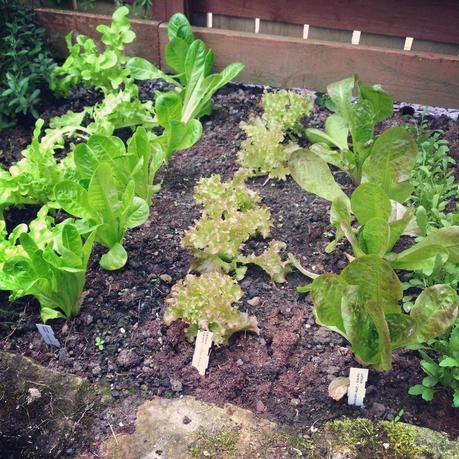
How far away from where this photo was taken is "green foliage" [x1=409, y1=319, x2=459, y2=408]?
1.52 metres

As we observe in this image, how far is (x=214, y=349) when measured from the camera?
1.76 metres

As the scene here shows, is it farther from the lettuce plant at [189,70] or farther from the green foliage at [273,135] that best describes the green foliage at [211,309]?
the lettuce plant at [189,70]

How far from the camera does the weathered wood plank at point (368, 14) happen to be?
2762mm

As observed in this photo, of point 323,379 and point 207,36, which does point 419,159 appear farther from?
point 207,36

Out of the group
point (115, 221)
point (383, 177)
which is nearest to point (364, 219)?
point (383, 177)

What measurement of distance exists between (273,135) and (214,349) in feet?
3.68

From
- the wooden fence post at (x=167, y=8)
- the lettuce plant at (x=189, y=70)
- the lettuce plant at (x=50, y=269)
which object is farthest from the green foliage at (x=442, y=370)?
the wooden fence post at (x=167, y=8)

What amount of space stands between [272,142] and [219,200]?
19.1 inches

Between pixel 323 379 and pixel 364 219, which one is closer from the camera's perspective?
pixel 323 379

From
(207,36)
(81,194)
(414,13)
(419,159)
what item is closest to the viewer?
(81,194)

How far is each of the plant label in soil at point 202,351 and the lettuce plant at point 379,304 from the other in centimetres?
38

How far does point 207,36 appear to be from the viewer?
3.03 metres

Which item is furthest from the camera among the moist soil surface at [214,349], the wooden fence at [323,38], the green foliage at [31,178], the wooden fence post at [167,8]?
the wooden fence post at [167,8]

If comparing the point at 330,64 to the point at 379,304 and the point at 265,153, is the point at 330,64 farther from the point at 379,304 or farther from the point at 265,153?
the point at 379,304
